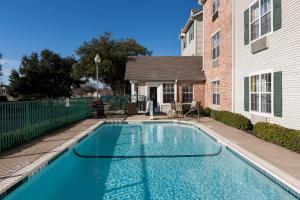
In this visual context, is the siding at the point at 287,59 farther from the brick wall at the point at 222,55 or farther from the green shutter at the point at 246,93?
the brick wall at the point at 222,55

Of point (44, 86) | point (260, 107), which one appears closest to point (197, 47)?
point (260, 107)

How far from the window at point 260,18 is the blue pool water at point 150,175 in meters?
5.15

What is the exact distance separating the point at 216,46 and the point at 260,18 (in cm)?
733

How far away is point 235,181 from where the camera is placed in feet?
23.3

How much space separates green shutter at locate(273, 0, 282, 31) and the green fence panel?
9817 millimetres

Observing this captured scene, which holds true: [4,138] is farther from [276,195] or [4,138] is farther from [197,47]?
[197,47]

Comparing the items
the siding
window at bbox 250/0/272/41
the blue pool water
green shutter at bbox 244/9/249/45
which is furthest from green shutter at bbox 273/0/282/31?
the blue pool water

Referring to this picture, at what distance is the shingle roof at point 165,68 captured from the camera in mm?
22609

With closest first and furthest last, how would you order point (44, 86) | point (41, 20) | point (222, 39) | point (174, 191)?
point (174, 191), point (222, 39), point (41, 20), point (44, 86)

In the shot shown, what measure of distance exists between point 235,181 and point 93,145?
256 inches

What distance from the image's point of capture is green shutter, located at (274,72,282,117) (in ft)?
34.1

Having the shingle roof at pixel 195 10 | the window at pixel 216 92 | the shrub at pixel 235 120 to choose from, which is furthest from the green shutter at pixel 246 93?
the shingle roof at pixel 195 10

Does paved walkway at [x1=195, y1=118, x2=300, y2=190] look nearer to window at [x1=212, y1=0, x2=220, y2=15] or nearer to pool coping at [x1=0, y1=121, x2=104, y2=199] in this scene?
pool coping at [x1=0, y1=121, x2=104, y2=199]

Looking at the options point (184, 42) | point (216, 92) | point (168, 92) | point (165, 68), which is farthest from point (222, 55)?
point (184, 42)
